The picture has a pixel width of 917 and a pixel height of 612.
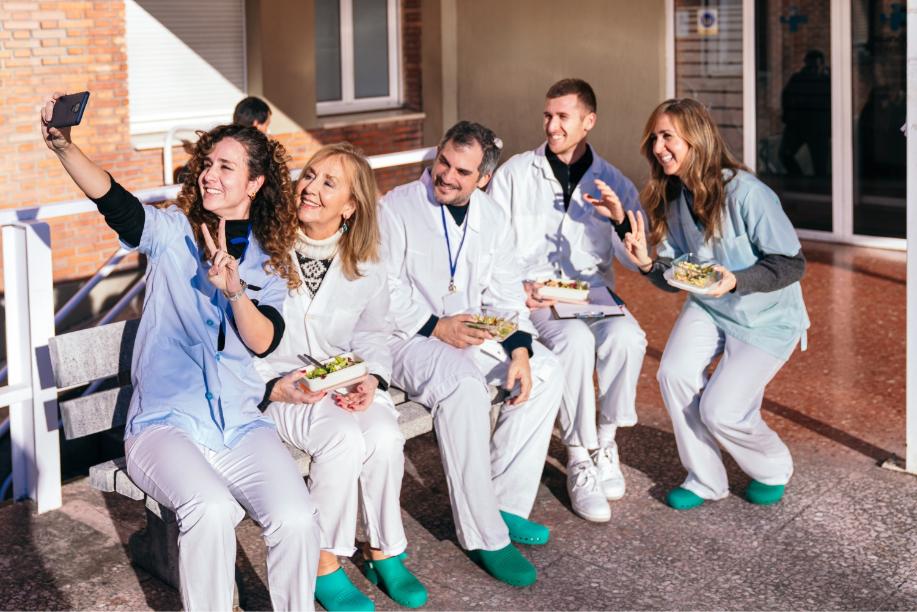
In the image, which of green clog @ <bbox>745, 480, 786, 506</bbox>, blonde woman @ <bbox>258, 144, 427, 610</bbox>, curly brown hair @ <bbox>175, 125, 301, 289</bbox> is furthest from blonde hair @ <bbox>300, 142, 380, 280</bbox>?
green clog @ <bbox>745, 480, 786, 506</bbox>

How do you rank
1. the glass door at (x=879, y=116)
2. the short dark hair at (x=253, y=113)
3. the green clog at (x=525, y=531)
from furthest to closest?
the glass door at (x=879, y=116) < the short dark hair at (x=253, y=113) < the green clog at (x=525, y=531)

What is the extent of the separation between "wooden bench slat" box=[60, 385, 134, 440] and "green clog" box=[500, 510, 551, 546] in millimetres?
1430

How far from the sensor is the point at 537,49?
40.9 ft

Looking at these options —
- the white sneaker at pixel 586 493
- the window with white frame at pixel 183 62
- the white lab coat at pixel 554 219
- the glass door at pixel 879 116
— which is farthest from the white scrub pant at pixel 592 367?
the window with white frame at pixel 183 62

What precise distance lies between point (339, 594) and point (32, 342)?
155 centimetres

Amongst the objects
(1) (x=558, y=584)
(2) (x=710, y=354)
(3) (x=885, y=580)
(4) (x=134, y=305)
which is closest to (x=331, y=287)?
(1) (x=558, y=584)

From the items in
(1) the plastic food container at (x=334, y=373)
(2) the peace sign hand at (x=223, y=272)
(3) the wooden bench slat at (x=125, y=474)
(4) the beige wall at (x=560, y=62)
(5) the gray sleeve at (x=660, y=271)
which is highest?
(4) the beige wall at (x=560, y=62)

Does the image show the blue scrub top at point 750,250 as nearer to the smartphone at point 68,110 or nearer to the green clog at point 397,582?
the green clog at point 397,582

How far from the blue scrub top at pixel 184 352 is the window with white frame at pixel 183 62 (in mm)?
7948

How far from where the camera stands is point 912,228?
5.16 m

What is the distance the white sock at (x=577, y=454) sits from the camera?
516 centimetres

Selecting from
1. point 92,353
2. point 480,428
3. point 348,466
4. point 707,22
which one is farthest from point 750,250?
point 707,22

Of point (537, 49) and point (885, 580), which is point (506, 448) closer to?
point (885, 580)

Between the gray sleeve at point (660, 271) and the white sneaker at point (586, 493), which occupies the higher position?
the gray sleeve at point (660, 271)
